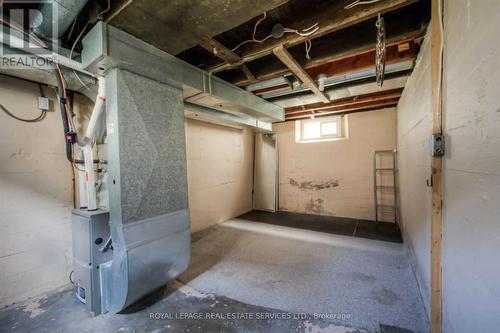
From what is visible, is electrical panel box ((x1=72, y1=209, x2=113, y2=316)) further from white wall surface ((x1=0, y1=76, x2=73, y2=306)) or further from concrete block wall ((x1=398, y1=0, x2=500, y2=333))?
concrete block wall ((x1=398, y1=0, x2=500, y2=333))

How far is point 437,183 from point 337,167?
3.33 m

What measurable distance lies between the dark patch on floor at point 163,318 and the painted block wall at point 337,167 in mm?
3206

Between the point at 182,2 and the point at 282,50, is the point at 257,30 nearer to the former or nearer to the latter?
the point at 282,50

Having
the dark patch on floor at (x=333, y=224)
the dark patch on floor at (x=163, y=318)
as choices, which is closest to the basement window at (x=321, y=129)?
the dark patch on floor at (x=333, y=224)

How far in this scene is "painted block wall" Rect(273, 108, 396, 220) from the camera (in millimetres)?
4098

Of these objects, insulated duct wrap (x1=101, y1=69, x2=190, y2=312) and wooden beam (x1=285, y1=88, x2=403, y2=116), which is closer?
insulated duct wrap (x1=101, y1=69, x2=190, y2=312)

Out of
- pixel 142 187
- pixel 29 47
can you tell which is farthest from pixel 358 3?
pixel 29 47

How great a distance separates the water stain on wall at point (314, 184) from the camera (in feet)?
14.8

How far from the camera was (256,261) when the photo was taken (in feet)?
8.37

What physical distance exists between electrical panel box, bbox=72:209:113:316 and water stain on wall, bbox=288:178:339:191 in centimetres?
397

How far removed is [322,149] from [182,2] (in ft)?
13.1

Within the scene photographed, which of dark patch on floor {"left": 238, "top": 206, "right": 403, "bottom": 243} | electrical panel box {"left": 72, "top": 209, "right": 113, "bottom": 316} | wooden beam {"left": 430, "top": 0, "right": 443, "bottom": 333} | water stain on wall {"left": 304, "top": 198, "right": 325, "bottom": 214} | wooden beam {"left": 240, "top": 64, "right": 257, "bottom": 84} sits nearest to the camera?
wooden beam {"left": 430, "top": 0, "right": 443, "bottom": 333}

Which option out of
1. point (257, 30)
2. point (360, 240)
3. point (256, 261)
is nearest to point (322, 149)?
point (360, 240)

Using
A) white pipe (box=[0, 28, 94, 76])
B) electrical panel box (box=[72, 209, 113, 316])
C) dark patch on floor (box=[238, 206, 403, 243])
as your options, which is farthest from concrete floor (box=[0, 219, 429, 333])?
white pipe (box=[0, 28, 94, 76])
